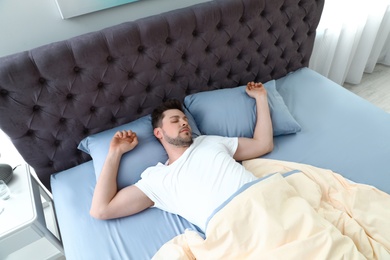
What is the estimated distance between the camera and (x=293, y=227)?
0.83 m

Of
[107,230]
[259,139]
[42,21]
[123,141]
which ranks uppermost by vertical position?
[42,21]

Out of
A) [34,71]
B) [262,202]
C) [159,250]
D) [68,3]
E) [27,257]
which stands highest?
[68,3]

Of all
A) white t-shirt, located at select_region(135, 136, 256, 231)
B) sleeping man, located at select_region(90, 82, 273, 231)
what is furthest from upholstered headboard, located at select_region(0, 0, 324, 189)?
white t-shirt, located at select_region(135, 136, 256, 231)

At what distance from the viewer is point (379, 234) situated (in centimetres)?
88

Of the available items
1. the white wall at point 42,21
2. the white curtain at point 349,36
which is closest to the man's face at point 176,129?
the white wall at point 42,21

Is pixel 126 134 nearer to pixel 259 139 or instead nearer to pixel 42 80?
pixel 42 80

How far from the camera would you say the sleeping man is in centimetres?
104

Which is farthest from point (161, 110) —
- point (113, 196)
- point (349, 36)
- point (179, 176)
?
point (349, 36)

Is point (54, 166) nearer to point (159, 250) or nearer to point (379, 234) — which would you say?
point (159, 250)

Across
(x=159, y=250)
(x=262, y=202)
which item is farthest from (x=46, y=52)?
(x=262, y=202)

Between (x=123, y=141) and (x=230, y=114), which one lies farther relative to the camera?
(x=230, y=114)

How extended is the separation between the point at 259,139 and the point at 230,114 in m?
0.20

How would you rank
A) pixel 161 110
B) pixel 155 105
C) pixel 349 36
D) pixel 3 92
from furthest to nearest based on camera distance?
pixel 349 36 < pixel 155 105 < pixel 161 110 < pixel 3 92

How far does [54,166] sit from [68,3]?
2.54 ft
